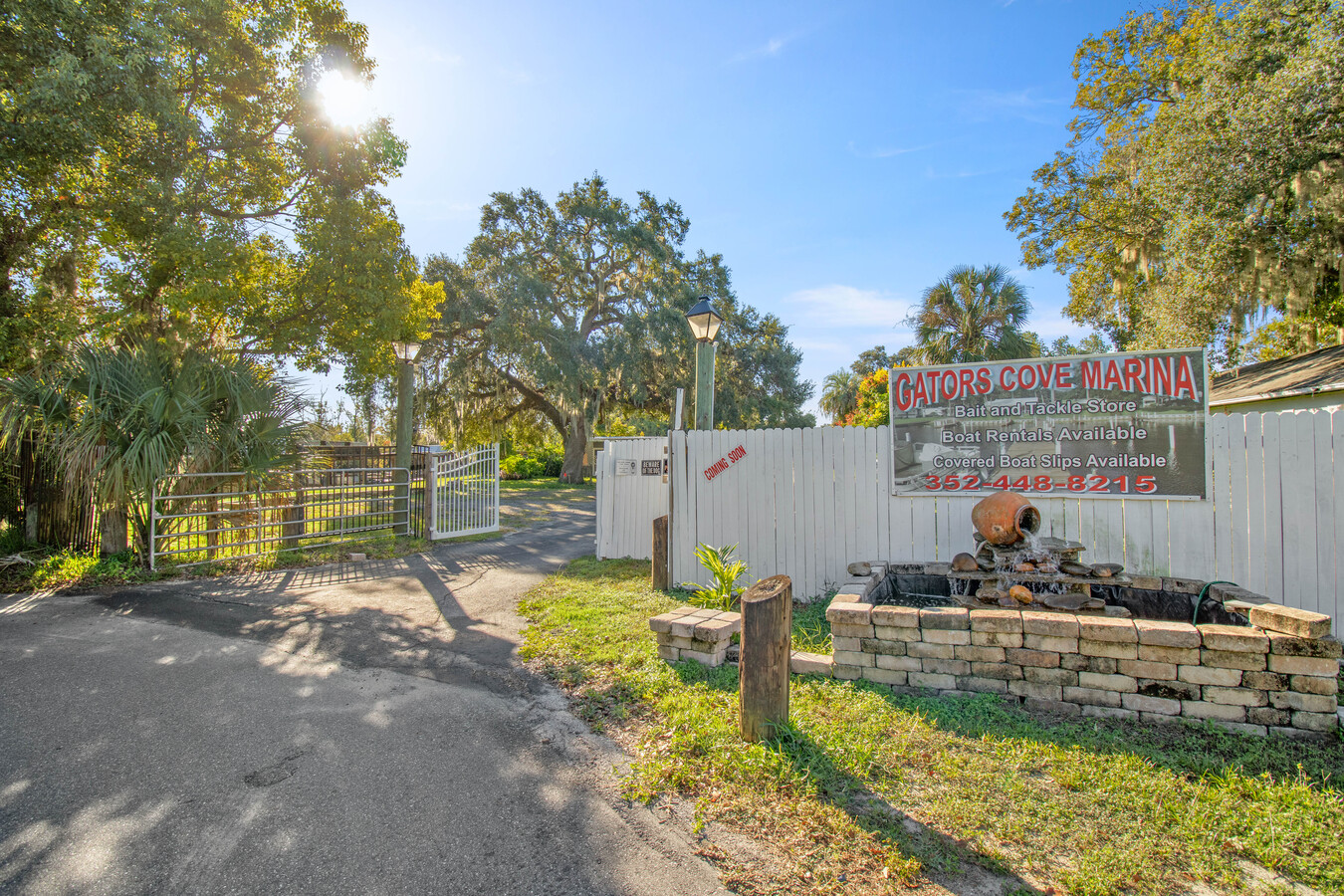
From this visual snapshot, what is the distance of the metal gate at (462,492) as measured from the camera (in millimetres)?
10234

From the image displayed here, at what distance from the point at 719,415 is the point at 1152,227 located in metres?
14.9

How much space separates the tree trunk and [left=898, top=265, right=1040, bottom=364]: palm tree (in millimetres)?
13543

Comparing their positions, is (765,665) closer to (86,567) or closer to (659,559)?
(659,559)

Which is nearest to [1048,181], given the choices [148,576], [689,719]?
[689,719]

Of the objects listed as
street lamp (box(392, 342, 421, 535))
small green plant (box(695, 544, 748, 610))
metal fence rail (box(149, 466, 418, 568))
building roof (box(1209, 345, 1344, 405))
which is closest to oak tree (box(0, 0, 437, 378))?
street lamp (box(392, 342, 421, 535))

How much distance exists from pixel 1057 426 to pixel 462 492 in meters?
9.08

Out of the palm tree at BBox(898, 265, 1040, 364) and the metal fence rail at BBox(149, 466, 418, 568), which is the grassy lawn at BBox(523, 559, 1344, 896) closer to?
the metal fence rail at BBox(149, 466, 418, 568)

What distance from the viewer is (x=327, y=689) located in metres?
3.99

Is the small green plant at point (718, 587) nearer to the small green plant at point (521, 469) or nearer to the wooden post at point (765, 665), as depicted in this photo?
the wooden post at point (765, 665)

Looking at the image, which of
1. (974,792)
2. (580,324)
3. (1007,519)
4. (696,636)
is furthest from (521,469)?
(974,792)

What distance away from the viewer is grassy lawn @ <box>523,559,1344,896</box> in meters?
2.19

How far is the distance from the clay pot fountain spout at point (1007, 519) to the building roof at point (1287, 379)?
478cm

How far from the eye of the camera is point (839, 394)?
1405 inches

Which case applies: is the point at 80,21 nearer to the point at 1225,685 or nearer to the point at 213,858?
the point at 213,858
